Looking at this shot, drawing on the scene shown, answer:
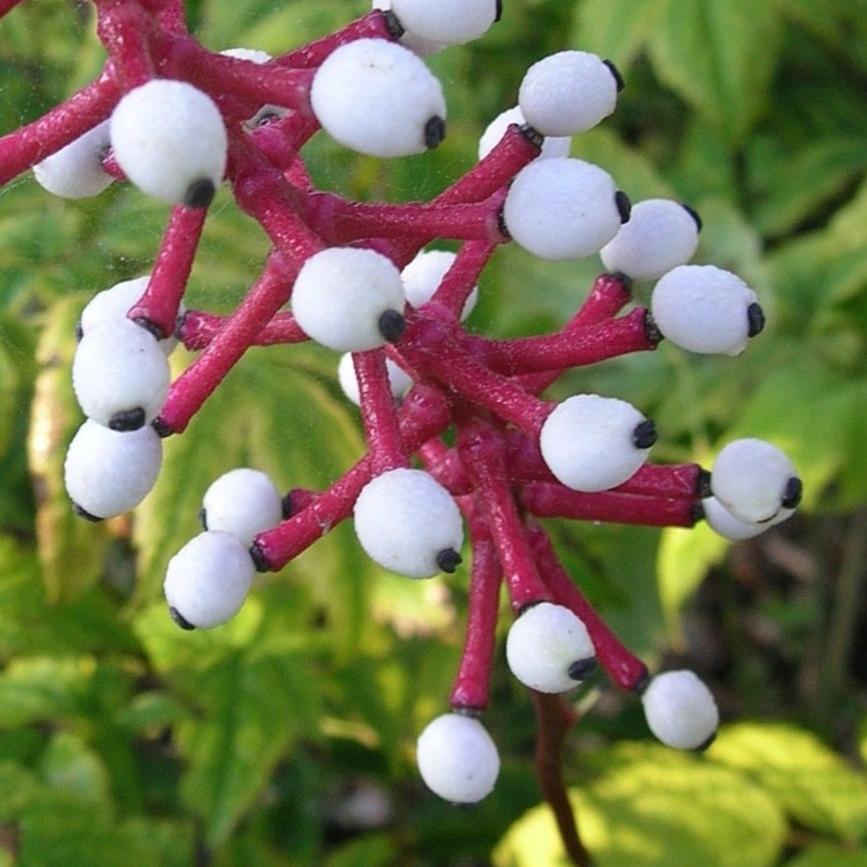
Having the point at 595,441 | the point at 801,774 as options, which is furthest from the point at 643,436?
the point at 801,774

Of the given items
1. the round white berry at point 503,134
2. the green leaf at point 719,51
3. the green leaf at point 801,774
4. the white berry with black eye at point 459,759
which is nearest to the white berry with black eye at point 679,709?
the white berry with black eye at point 459,759

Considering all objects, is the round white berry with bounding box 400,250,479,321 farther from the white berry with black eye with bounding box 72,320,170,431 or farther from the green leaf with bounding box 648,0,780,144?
the green leaf with bounding box 648,0,780,144

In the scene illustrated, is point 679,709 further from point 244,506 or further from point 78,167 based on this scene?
point 78,167

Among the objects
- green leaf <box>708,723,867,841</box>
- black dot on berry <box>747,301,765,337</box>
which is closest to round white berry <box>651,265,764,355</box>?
black dot on berry <box>747,301,765,337</box>

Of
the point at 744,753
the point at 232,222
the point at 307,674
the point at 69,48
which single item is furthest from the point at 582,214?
the point at 744,753

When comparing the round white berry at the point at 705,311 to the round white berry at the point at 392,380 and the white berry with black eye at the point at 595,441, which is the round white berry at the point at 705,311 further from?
the round white berry at the point at 392,380

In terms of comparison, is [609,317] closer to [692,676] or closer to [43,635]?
[692,676]

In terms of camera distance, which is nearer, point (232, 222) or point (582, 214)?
point (582, 214)
